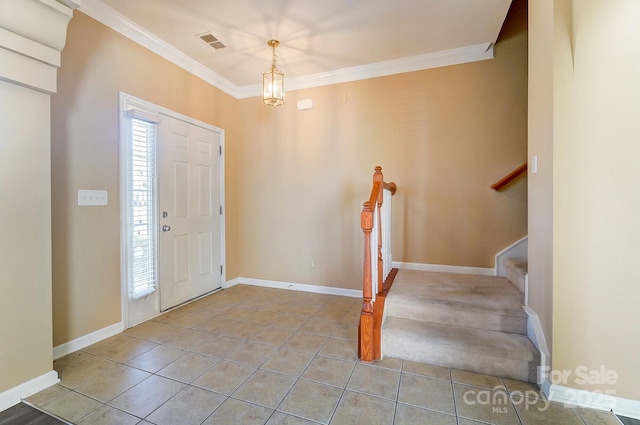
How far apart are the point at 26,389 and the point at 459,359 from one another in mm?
2770

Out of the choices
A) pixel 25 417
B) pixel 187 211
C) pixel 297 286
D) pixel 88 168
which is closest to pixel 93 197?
pixel 88 168

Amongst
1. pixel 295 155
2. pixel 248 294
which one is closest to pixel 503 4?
pixel 295 155

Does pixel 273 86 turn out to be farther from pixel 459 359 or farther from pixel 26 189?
pixel 459 359

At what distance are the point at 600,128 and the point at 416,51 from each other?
79.4 inches

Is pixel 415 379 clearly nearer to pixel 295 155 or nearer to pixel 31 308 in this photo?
pixel 31 308

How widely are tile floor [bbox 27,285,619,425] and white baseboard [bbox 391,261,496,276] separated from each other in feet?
3.34

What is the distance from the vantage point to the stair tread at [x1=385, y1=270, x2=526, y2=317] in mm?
2148

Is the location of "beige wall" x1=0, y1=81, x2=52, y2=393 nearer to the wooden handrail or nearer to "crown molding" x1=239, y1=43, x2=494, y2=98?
"crown molding" x1=239, y1=43, x2=494, y2=98

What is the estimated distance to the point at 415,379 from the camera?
1809mm

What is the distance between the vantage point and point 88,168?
224 centimetres

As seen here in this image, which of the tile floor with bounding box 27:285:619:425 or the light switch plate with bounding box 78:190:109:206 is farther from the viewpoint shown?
the light switch plate with bounding box 78:190:109:206

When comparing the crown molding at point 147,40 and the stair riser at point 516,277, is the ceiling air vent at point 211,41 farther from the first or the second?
the stair riser at point 516,277

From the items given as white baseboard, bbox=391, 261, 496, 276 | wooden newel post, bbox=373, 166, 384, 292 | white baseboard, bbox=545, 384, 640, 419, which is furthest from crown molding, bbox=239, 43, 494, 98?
white baseboard, bbox=545, 384, 640, 419

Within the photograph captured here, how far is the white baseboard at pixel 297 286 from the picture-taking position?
343 cm
